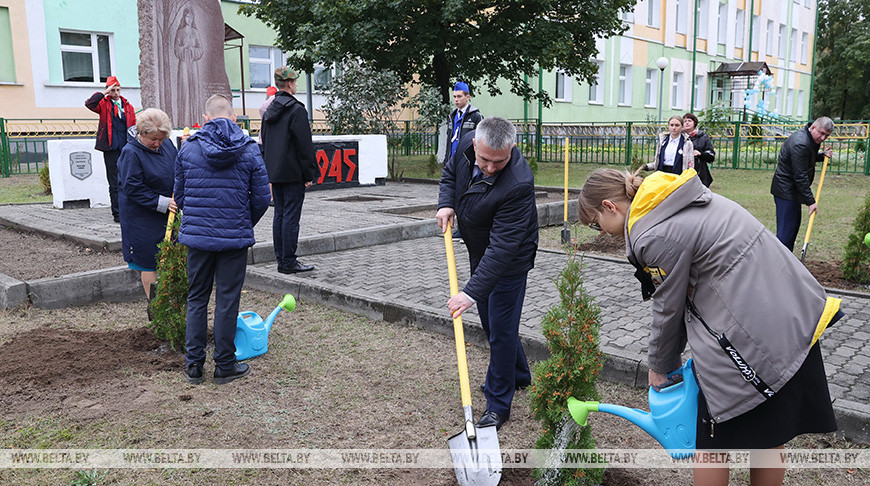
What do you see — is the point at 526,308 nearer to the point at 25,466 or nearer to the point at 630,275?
the point at 630,275

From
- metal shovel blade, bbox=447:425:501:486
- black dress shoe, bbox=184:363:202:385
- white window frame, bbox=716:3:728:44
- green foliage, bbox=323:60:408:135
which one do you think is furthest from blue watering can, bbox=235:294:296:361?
white window frame, bbox=716:3:728:44

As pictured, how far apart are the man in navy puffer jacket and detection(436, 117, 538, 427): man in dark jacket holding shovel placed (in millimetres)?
1311

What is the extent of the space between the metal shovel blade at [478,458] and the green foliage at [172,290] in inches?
96.9

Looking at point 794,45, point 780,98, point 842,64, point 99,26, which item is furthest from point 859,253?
point 842,64

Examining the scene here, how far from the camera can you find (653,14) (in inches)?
1329

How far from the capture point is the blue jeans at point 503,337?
12.4ft

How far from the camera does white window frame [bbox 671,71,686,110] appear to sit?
36472 millimetres

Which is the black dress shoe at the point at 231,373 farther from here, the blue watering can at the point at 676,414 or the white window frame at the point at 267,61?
the white window frame at the point at 267,61

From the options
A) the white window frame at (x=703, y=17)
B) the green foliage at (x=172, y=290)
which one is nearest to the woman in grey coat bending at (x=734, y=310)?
the green foliage at (x=172, y=290)

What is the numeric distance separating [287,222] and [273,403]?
9.93 feet

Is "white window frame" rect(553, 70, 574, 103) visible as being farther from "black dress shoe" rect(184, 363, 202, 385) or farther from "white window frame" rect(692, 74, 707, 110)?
"black dress shoe" rect(184, 363, 202, 385)

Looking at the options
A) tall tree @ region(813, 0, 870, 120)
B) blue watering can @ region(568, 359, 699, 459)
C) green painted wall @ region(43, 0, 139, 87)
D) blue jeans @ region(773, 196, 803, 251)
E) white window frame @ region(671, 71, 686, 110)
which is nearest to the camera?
blue watering can @ region(568, 359, 699, 459)

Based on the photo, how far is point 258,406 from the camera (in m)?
4.14

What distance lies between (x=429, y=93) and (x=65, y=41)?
1141cm
